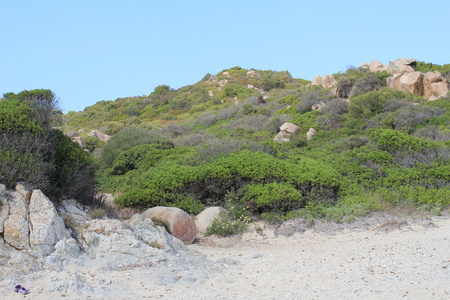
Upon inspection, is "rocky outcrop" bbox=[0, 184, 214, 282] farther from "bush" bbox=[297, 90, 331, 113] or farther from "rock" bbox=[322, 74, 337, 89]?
"rock" bbox=[322, 74, 337, 89]

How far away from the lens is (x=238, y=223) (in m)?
9.66

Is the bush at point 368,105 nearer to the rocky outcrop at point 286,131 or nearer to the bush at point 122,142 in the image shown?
the rocky outcrop at point 286,131

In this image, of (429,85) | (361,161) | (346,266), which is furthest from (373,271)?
(429,85)

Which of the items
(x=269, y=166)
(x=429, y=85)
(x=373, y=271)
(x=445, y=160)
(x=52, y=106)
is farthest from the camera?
(x=429, y=85)

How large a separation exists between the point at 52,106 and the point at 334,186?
707 centimetres

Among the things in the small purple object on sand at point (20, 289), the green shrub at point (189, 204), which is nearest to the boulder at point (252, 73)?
the green shrub at point (189, 204)

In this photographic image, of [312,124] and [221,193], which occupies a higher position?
[312,124]

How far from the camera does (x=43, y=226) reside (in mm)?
6598

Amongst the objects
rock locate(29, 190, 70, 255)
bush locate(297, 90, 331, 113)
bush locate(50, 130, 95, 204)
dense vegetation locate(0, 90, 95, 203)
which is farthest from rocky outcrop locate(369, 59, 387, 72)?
rock locate(29, 190, 70, 255)

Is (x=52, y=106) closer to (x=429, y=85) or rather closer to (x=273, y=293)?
(x=273, y=293)

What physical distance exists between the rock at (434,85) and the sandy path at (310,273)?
1518 cm

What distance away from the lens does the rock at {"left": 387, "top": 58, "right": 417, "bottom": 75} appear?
2495 centimetres

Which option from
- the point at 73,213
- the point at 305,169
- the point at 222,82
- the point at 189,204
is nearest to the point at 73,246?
the point at 73,213

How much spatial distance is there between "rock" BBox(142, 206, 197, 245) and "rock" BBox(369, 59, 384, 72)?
2187cm
